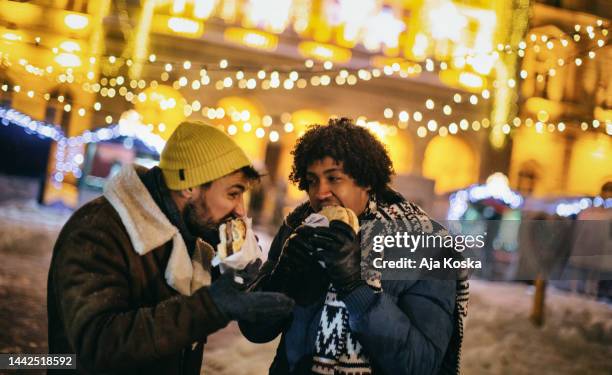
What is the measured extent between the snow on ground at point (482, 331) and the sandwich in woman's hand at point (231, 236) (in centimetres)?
348

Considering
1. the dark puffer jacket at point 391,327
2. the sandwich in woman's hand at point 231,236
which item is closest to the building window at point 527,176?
the dark puffer jacket at point 391,327

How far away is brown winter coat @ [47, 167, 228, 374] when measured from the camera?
5.40ft

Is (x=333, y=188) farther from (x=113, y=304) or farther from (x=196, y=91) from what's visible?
(x=196, y=91)

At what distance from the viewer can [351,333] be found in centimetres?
219

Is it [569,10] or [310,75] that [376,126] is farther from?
[569,10]

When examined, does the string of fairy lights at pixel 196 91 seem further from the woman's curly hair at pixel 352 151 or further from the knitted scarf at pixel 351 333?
the knitted scarf at pixel 351 333

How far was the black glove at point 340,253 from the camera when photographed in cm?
196

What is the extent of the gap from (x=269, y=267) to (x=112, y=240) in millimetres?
887

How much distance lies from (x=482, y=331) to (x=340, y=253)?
19.4ft

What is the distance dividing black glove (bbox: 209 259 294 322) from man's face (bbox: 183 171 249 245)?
15.6 inches

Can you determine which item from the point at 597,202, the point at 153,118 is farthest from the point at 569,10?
the point at 153,118

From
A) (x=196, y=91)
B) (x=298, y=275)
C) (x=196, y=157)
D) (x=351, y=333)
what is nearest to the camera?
(x=196, y=157)
